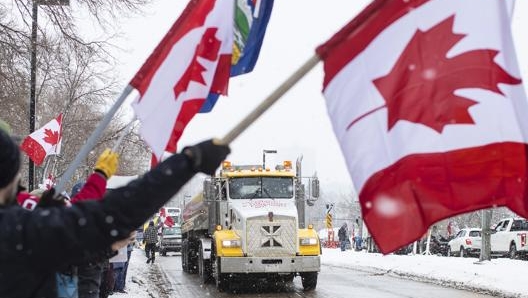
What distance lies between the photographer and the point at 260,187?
54.1 feet

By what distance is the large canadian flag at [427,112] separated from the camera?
391cm

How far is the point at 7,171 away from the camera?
2.41 meters

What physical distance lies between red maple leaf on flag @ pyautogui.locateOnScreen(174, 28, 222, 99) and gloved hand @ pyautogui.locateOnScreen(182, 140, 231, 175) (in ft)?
7.27

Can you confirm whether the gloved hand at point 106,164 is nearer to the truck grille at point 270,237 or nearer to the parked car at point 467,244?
the truck grille at point 270,237

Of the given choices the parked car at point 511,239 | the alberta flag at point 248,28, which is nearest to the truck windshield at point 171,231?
the parked car at point 511,239

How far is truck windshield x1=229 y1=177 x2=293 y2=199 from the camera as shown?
16.4 meters

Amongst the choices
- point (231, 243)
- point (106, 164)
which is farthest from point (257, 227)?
point (106, 164)

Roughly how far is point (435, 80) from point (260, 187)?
12628 mm

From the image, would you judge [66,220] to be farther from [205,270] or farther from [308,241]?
[205,270]

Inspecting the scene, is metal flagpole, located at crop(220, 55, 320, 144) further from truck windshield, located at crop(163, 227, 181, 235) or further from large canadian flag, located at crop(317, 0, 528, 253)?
truck windshield, located at crop(163, 227, 181, 235)

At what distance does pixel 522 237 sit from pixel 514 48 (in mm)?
27116

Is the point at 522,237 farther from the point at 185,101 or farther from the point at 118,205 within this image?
the point at 118,205

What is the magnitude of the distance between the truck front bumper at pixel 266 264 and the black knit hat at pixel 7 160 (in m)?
13.0

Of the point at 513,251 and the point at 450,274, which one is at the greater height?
the point at 513,251
